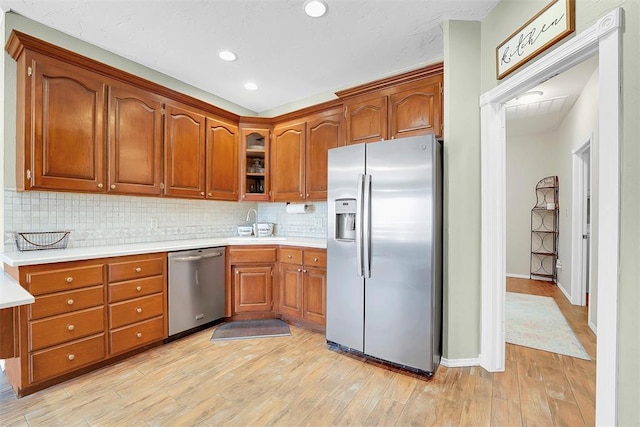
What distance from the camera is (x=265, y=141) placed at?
3.80 m

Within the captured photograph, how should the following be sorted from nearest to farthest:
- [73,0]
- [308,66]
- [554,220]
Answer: [73,0]
[308,66]
[554,220]

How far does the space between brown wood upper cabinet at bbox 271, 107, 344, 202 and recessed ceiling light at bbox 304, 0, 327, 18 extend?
1143 mm

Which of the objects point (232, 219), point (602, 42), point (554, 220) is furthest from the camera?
point (554, 220)

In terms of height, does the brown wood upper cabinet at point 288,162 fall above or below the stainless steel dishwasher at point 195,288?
above

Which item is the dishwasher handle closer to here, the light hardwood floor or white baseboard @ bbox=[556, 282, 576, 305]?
the light hardwood floor

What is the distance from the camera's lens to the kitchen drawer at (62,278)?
1964mm

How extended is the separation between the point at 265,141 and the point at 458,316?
2.89m

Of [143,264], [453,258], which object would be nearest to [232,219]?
[143,264]

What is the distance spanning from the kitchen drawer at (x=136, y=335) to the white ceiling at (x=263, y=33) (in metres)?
2.42

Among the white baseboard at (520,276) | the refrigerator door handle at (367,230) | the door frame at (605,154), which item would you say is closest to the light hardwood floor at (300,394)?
the door frame at (605,154)

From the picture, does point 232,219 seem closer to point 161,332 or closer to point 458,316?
point 161,332

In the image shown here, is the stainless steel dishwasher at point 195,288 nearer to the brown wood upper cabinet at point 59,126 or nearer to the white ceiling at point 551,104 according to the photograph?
the brown wood upper cabinet at point 59,126

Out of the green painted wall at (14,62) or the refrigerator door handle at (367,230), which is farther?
the refrigerator door handle at (367,230)

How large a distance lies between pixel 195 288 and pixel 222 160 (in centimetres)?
151
